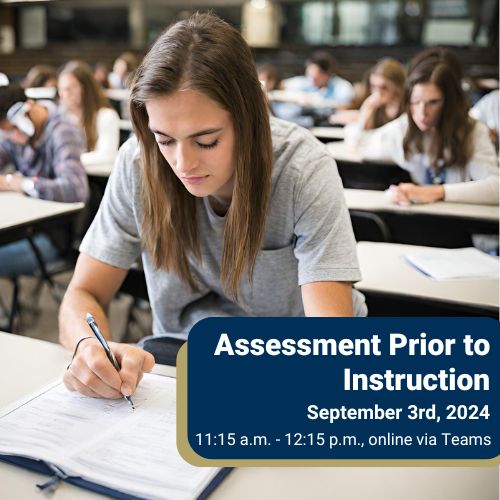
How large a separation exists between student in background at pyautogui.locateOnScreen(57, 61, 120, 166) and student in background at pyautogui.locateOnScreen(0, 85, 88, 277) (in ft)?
2.35

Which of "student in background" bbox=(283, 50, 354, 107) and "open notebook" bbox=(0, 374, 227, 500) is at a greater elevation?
"open notebook" bbox=(0, 374, 227, 500)

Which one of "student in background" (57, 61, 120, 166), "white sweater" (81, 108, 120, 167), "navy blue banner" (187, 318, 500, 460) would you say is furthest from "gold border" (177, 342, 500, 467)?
"student in background" (57, 61, 120, 166)

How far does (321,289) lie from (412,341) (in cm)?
52

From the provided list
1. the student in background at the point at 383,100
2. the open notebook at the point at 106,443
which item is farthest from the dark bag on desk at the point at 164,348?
the student in background at the point at 383,100

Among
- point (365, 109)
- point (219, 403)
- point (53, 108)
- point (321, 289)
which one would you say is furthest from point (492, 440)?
point (365, 109)

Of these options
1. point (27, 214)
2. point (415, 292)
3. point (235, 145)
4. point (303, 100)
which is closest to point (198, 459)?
point (235, 145)

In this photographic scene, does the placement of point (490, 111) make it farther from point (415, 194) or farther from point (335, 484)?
point (335, 484)

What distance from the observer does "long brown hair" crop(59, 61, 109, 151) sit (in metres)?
3.85

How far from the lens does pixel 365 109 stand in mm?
4340

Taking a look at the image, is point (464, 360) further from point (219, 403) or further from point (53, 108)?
point (53, 108)

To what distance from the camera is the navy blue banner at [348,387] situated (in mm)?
673

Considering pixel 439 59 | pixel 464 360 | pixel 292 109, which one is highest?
pixel 439 59

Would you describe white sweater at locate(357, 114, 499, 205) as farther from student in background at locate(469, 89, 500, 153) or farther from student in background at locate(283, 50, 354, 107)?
student in background at locate(283, 50, 354, 107)

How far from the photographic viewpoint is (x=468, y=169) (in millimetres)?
2662
